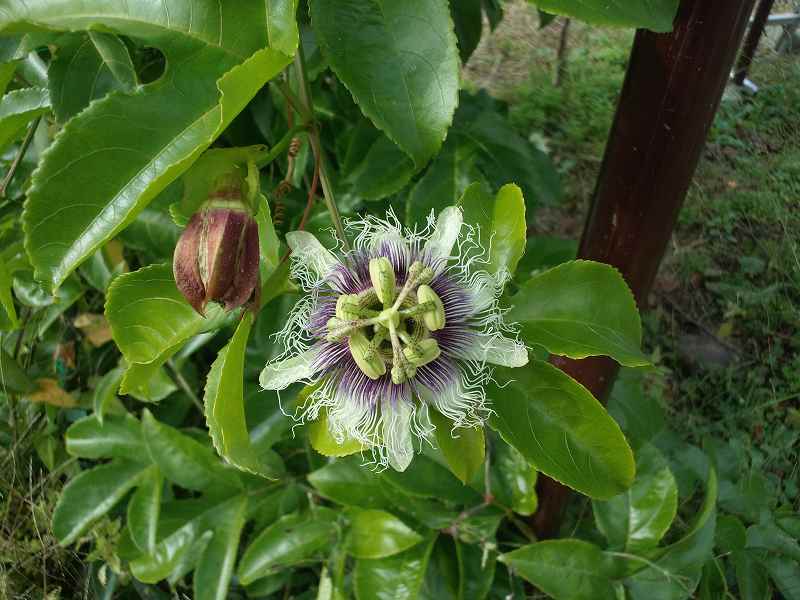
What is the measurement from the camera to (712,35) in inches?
22.5

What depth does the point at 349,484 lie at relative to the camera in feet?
3.53

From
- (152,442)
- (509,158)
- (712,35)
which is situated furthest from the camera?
(152,442)

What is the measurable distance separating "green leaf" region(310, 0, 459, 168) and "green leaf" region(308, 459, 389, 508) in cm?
69

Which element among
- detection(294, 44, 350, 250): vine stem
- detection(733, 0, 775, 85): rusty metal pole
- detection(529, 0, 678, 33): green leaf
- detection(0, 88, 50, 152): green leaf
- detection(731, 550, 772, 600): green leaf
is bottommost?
detection(731, 550, 772, 600): green leaf

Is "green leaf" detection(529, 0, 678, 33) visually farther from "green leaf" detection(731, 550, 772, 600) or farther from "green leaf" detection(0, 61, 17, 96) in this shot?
"green leaf" detection(731, 550, 772, 600)

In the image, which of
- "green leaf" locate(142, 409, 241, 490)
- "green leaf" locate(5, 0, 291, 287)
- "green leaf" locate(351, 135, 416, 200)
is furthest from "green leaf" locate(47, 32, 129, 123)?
"green leaf" locate(142, 409, 241, 490)

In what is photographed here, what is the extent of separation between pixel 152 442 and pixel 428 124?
84 cm

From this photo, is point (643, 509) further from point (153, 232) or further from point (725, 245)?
point (153, 232)

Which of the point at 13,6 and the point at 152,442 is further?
the point at 152,442

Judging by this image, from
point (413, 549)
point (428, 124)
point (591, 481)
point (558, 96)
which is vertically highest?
point (428, 124)

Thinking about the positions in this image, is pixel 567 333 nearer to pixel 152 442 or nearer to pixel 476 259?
pixel 476 259

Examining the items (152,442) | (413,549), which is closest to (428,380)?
(413,549)

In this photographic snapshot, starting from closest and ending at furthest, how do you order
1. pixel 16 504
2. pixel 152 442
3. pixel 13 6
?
pixel 13 6 → pixel 152 442 → pixel 16 504

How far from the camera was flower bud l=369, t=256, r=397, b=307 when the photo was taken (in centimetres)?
55
